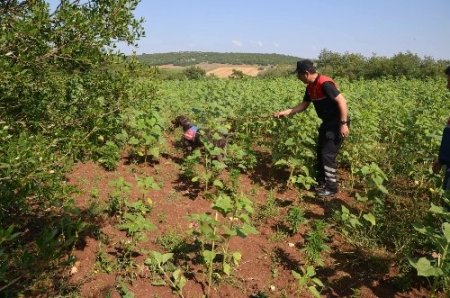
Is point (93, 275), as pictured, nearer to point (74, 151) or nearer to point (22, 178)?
point (74, 151)

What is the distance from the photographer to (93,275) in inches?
171

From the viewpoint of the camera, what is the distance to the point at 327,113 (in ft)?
21.5

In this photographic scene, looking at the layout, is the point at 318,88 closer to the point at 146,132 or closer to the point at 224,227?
the point at 146,132

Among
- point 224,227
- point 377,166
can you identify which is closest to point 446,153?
point 377,166

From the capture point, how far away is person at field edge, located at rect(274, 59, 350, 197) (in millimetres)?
6273

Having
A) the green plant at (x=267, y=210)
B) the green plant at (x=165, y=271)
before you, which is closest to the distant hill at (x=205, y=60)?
the green plant at (x=267, y=210)

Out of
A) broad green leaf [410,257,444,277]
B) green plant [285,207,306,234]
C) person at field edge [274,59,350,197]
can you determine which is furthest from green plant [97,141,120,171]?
broad green leaf [410,257,444,277]

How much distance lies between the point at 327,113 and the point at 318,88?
1.47 feet

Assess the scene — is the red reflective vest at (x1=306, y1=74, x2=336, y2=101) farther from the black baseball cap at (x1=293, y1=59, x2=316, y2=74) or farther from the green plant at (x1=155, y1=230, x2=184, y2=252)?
the green plant at (x1=155, y1=230, x2=184, y2=252)

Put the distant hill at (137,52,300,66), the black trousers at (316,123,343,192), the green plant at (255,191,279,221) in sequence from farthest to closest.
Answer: the distant hill at (137,52,300,66) → the black trousers at (316,123,343,192) → the green plant at (255,191,279,221)

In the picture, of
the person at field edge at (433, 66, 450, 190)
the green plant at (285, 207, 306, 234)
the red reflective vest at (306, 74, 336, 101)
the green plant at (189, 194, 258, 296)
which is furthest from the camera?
the red reflective vest at (306, 74, 336, 101)

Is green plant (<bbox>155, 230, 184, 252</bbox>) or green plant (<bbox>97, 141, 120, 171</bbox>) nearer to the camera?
green plant (<bbox>155, 230, 184, 252</bbox>)

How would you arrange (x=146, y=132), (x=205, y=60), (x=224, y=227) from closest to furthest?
1. (x=224, y=227)
2. (x=146, y=132)
3. (x=205, y=60)

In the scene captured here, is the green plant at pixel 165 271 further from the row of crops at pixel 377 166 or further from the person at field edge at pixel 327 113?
the person at field edge at pixel 327 113
